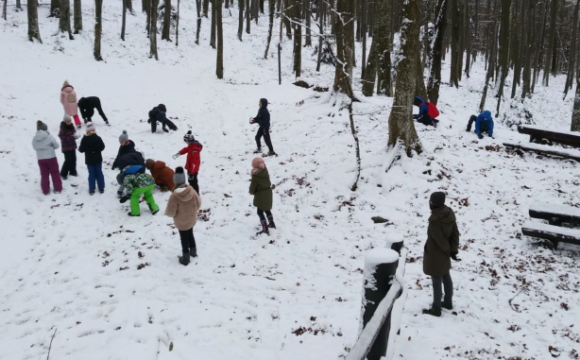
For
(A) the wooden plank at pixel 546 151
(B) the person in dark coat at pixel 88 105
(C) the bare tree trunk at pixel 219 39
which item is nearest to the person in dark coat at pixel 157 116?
(B) the person in dark coat at pixel 88 105

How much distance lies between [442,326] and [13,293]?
23.0ft

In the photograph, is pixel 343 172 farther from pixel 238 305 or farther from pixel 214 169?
pixel 238 305

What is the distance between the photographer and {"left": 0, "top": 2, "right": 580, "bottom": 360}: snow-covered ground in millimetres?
5207

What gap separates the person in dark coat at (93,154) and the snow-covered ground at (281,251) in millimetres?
395

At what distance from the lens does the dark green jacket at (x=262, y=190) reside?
8.30 m

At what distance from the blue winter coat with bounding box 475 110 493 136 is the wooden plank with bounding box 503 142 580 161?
1580 millimetres

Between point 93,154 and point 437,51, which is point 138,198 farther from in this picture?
point 437,51

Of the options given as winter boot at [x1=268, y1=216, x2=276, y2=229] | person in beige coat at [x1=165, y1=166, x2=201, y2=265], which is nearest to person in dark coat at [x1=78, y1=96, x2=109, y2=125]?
person in beige coat at [x1=165, y1=166, x2=201, y2=265]

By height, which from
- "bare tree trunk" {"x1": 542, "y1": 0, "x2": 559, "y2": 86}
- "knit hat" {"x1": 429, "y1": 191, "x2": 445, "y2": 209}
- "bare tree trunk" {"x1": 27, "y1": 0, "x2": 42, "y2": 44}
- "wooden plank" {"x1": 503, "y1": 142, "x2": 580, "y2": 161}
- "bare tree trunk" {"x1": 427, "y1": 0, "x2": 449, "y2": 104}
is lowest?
"knit hat" {"x1": 429, "y1": 191, "x2": 445, "y2": 209}

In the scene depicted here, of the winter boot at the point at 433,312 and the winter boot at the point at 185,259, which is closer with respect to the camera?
the winter boot at the point at 433,312

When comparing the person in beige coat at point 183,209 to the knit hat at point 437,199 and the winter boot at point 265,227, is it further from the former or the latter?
the knit hat at point 437,199

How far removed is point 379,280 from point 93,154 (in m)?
8.91

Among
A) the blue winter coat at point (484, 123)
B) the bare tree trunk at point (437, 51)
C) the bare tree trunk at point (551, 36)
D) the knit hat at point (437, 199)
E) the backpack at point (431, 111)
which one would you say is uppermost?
the bare tree trunk at point (551, 36)

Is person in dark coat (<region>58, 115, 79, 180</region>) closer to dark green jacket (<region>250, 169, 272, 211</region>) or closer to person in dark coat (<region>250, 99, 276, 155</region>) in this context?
person in dark coat (<region>250, 99, 276, 155</region>)
